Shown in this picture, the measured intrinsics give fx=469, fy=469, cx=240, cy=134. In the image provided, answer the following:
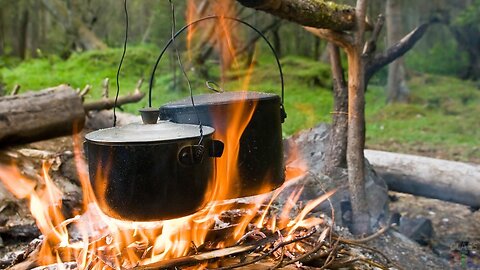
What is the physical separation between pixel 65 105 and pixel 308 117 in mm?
5088

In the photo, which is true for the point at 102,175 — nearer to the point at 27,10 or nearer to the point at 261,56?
the point at 261,56

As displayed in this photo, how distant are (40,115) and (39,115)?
13 mm

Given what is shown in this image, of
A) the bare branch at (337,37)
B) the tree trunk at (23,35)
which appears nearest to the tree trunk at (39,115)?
the bare branch at (337,37)

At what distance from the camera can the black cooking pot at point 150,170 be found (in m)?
1.96

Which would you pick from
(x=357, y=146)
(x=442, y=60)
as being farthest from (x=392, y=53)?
(x=442, y=60)

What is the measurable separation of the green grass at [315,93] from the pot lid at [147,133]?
5.67 meters

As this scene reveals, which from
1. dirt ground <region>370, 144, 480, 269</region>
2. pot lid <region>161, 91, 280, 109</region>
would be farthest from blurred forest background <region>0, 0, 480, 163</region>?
pot lid <region>161, 91, 280, 109</region>

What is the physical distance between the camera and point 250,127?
2617mm

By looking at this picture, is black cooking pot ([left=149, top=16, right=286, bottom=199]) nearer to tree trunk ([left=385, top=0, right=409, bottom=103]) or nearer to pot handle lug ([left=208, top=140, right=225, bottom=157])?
pot handle lug ([left=208, top=140, right=225, bottom=157])

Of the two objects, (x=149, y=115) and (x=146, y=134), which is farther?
(x=149, y=115)

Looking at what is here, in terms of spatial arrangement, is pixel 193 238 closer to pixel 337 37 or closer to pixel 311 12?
pixel 311 12

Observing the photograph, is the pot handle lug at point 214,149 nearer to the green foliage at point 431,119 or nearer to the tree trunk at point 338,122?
the tree trunk at point 338,122

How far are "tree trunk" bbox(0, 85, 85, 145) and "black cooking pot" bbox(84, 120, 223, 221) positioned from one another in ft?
10.8

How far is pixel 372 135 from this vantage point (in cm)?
832
